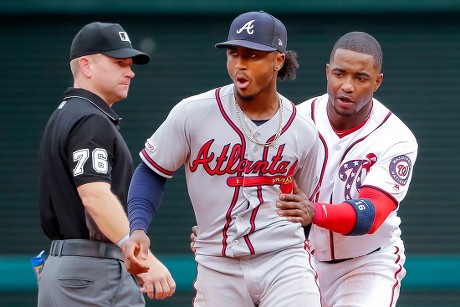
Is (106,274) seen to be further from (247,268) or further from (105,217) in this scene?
(247,268)

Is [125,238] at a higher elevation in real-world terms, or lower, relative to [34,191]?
lower

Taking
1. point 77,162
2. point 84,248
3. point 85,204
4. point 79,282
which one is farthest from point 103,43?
point 79,282

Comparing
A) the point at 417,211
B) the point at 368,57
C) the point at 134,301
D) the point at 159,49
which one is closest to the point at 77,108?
the point at 134,301

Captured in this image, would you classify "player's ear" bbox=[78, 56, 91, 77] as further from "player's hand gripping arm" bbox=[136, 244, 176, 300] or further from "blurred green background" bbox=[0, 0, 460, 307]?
"blurred green background" bbox=[0, 0, 460, 307]

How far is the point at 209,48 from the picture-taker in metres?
8.02

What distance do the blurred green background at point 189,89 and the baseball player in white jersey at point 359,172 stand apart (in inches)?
98.0

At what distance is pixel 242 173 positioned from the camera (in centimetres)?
474

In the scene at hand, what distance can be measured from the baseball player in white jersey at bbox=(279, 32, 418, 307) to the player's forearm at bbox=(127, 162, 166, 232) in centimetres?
89

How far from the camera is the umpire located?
5.10 meters

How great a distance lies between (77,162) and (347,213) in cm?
124

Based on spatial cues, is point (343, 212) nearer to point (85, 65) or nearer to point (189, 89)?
point (85, 65)

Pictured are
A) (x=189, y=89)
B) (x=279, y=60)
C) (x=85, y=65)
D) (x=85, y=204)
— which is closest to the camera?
(x=279, y=60)

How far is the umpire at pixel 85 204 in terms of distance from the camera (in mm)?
5098

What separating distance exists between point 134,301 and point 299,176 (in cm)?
107
